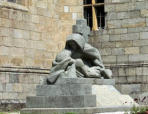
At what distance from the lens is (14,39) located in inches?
657

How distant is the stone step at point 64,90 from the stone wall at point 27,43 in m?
4.83

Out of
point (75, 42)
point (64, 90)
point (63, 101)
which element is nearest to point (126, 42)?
point (75, 42)

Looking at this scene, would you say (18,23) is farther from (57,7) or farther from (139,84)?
(139,84)

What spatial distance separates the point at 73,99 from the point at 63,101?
0.29 m

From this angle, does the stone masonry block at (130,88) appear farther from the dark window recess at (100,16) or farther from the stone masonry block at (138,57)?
the dark window recess at (100,16)

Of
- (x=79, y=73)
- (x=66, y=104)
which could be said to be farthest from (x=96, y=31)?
(x=66, y=104)

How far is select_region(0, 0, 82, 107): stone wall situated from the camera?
16219 mm

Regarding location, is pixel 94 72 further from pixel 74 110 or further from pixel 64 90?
pixel 74 110

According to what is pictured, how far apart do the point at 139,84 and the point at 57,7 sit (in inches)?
194

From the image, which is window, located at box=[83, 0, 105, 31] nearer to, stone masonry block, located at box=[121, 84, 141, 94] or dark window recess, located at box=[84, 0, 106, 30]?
dark window recess, located at box=[84, 0, 106, 30]

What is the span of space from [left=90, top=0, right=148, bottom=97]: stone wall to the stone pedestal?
576 cm

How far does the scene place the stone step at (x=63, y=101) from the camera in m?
10.5

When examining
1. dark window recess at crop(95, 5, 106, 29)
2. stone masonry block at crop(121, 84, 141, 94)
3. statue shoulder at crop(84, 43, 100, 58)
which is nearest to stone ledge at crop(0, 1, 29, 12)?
dark window recess at crop(95, 5, 106, 29)

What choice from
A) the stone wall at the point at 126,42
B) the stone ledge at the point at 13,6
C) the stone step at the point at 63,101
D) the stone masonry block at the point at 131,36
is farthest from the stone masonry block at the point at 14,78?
the stone step at the point at 63,101
